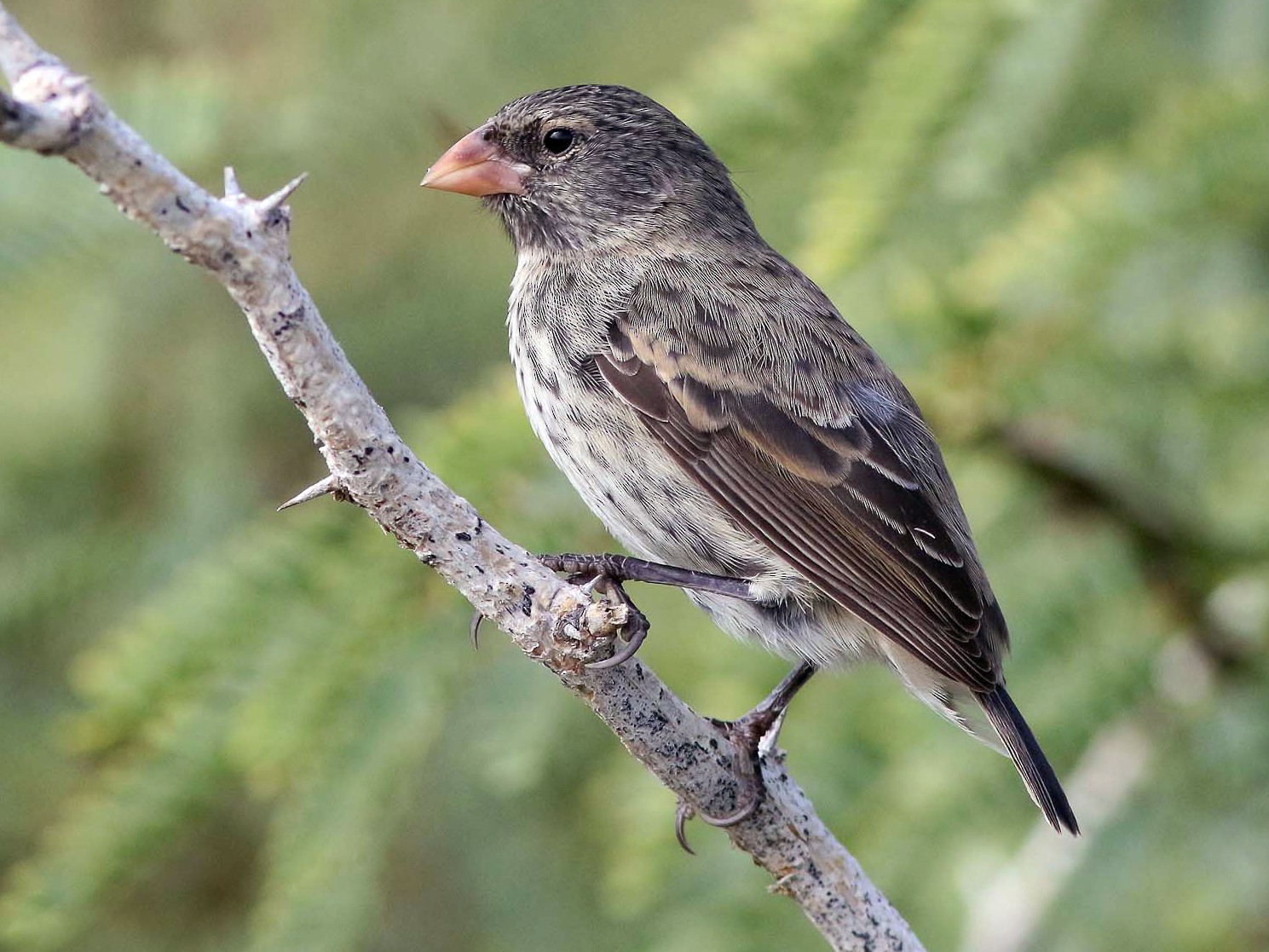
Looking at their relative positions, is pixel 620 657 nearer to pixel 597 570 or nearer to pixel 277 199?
pixel 597 570

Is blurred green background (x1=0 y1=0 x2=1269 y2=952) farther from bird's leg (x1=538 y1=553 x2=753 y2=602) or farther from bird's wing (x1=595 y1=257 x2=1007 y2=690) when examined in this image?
bird's leg (x1=538 y1=553 x2=753 y2=602)

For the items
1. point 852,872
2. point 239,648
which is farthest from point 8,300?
point 852,872

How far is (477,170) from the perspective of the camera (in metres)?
3.06

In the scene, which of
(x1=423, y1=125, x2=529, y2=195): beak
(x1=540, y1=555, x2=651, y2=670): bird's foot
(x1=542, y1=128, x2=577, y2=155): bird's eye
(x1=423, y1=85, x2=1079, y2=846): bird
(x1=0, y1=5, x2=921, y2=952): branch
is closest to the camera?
(x1=0, y1=5, x2=921, y2=952): branch

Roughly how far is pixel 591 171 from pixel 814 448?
2.93ft

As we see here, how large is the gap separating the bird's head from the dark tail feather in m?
1.15

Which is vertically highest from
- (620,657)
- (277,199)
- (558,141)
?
(558,141)

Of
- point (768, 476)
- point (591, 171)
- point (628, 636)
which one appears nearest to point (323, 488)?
point (628, 636)

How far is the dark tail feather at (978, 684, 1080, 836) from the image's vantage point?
2.40 metres

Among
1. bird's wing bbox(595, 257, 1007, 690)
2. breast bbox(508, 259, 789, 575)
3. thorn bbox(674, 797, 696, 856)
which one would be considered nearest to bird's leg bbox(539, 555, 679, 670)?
breast bbox(508, 259, 789, 575)

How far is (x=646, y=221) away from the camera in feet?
10.2

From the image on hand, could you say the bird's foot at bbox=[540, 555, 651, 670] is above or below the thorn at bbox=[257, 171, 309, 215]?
below

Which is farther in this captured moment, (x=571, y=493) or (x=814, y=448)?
(x=571, y=493)

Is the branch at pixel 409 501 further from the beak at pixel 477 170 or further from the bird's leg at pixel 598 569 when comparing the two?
the beak at pixel 477 170
